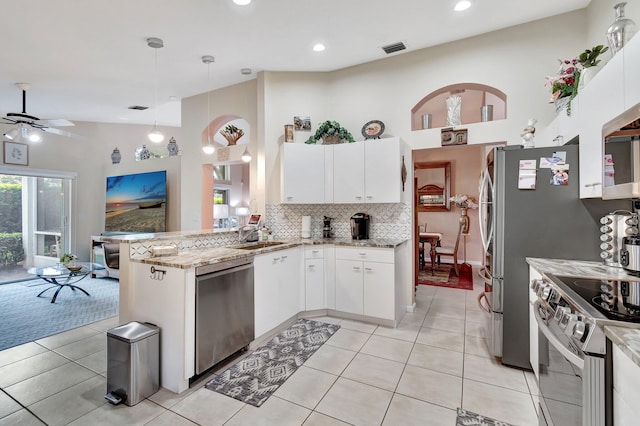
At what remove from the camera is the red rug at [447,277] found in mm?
5082

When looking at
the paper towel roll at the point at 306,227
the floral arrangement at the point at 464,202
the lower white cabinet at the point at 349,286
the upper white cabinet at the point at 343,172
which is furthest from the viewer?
the floral arrangement at the point at 464,202

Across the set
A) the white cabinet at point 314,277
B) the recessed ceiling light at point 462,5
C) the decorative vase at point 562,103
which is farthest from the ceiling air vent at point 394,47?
the white cabinet at point 314,277

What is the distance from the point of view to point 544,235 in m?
2.28

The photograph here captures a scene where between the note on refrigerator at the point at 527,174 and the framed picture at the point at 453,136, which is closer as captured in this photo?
the note on refrigerator at the point at 527,174

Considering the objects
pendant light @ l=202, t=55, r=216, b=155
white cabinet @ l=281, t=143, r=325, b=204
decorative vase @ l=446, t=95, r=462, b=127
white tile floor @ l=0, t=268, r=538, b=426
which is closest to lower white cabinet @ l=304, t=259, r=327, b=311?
white tile floor @ l=0, t=268, r=538, b=426

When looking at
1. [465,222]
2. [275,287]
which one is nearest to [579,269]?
[275,287]

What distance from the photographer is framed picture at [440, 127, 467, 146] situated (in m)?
3.40

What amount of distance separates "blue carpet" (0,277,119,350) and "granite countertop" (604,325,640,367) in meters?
4.47

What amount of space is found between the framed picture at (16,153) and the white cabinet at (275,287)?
6028mm

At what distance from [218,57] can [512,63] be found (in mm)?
3399

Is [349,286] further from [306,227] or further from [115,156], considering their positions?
[115,156]

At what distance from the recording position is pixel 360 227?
149 inches

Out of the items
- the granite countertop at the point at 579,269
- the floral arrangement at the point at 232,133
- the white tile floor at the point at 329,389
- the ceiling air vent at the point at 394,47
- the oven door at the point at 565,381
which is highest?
the ceiling air vent at the point at 394,47

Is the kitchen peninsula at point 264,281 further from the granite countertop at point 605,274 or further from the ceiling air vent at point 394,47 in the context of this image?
the ceiling air vent at point 394,47
